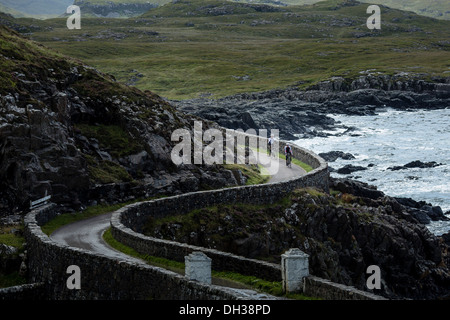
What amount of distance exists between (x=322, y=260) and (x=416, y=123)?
74897 millimetres

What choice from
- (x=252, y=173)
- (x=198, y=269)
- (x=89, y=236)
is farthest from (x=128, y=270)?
(x=252, y=173)

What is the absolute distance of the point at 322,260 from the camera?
36.8 metres

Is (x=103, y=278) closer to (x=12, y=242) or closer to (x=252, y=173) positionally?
(x=12, y=242)

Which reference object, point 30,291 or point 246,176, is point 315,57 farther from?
point 30,291

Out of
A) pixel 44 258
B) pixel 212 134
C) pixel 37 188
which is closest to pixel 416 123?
pixel 212 134

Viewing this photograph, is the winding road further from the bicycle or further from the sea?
the sea

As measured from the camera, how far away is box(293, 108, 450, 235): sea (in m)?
63.7

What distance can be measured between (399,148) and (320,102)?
37317 mm

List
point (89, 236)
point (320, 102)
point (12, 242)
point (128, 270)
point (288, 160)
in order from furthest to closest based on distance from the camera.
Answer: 1. point (320, 102)
2. point (288, 160)
3. point (89, 236)
4. point (12, 242)
5. point (128, 270)

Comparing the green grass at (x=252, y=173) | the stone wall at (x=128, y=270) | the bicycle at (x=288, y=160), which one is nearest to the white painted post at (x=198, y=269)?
the stone wall at (x=128, y=270)

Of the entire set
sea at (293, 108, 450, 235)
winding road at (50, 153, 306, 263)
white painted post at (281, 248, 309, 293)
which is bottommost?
sea at (293, 108, 450, 235)

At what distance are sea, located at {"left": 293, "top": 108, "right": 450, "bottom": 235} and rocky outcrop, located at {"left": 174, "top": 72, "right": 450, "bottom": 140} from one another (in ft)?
10.0

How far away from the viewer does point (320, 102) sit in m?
123

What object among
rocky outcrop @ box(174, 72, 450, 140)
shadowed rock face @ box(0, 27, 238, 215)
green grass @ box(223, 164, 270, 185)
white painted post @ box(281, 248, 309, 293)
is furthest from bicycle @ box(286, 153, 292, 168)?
rocky outcrop @ box(174, 72, 450, 140)
